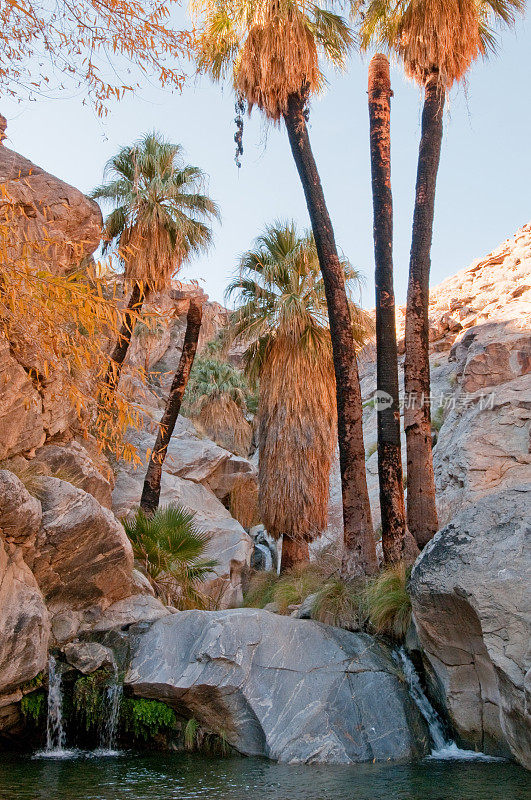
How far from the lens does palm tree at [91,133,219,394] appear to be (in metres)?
16.2

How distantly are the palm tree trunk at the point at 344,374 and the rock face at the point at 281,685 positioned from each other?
171cm

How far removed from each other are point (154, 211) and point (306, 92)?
459 centimetres

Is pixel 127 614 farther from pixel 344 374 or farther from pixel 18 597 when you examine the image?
pixel 344 374

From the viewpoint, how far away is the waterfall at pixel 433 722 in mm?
8102

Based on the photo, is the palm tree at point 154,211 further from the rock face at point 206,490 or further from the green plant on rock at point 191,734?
the green plant on rock at point 191,734

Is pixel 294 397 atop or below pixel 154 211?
below

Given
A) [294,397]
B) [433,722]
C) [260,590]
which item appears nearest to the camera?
[433,722]

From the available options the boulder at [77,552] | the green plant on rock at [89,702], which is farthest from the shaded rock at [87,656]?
the boulder at [77,552]

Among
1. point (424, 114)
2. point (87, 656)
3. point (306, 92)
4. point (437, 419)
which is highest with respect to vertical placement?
point (306, 92)

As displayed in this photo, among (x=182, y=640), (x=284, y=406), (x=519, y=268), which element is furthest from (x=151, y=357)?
(x=182, y=640)

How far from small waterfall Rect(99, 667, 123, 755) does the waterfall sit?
3.92m

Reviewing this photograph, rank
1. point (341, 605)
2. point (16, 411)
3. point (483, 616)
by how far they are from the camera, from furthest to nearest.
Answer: point (16, 411), point (341, 605), point (483, 616)

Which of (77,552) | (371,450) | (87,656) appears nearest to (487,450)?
(371,450)

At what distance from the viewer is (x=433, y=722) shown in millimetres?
8797
